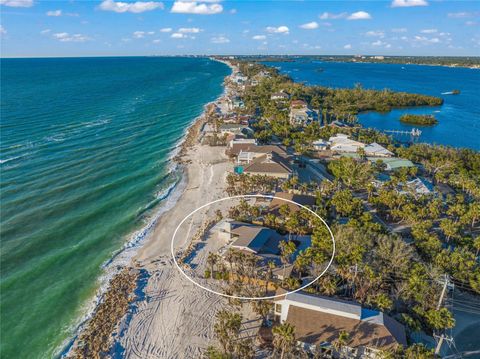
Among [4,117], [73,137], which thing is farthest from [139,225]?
[4,117]

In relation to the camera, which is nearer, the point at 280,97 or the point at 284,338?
the point at 284,338

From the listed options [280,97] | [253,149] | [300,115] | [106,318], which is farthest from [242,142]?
[280,97]

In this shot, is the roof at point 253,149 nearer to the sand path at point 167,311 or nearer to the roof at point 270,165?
the roof at point 270,165

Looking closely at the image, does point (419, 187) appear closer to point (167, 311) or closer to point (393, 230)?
point (393, 230)

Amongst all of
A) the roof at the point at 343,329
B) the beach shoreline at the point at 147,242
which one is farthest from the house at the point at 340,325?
the beach shoreline at the point at 147,242

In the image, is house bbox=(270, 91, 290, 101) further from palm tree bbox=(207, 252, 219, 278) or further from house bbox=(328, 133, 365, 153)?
palm tree bbox=(207, 252, 219, 278)
